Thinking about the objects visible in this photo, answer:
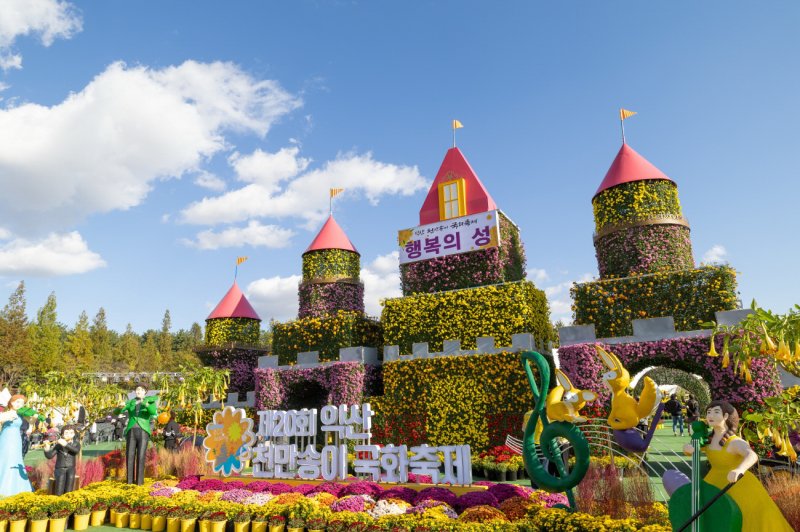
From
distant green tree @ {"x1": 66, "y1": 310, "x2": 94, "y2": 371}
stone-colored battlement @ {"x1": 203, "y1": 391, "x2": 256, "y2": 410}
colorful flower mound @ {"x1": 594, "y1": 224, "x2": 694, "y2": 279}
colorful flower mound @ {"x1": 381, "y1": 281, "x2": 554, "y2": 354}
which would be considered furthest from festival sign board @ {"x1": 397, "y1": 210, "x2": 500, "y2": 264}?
distant green tree @ {"x1": 66, "y1": 310, "x2": 94, "y2": 371}

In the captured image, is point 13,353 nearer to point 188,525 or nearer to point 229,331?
point 229,331

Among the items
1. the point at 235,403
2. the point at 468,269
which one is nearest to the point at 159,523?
the point at 468,269

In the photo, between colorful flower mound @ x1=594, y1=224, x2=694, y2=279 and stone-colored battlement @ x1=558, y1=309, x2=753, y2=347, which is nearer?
stone-colored battlement @ x1=558, y1=309, x2=753, y2=347

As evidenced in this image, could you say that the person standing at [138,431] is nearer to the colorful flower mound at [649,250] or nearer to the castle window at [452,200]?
the castle window at [452,200]

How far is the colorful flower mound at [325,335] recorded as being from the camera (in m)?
17.9

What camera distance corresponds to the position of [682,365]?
13.0 metres

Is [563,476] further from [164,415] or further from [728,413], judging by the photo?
[164,415]

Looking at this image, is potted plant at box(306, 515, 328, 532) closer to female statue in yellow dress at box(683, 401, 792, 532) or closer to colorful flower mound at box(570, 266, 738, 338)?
female statue in yellow dress at box(683, 401, 792, 532)

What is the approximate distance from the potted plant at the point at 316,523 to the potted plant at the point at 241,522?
1.13m

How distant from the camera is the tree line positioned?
143 feet

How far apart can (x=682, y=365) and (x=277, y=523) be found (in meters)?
11.0

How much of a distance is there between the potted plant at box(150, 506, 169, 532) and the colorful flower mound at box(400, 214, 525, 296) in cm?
1090

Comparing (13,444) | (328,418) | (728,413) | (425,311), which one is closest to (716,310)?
(425,311)

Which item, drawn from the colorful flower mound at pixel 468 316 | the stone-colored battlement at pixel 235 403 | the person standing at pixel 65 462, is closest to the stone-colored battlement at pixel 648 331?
A: the colorful flower mound at pixel 468 316
